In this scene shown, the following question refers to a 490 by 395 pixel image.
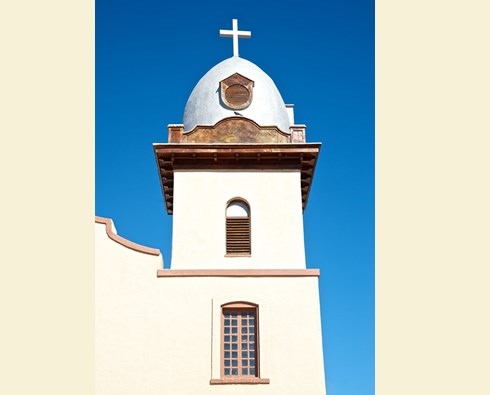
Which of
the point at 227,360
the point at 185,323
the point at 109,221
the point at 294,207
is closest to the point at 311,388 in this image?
the point at 227,360

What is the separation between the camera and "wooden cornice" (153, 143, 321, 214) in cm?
2197

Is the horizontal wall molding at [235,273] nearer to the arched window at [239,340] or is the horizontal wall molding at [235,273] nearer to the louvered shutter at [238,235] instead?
the arched window at [239,340]

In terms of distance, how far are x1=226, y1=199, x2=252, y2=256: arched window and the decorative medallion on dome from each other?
3289 mm

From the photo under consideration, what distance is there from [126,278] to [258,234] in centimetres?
384

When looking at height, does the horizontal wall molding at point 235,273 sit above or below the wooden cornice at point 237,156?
below

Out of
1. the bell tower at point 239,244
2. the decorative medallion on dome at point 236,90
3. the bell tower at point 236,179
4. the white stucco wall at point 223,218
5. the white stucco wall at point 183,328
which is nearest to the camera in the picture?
the white stucco wall at point 183,328

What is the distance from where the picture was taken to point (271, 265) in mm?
20922

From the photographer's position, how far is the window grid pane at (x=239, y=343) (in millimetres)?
19656

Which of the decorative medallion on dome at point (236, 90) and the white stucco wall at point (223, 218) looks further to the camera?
the decorative medallion on dome at point (236, 90)

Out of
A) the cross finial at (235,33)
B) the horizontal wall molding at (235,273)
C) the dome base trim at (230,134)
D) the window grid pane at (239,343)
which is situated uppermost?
the cross finial at (235,33)

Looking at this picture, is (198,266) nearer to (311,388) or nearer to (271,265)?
(271,265)

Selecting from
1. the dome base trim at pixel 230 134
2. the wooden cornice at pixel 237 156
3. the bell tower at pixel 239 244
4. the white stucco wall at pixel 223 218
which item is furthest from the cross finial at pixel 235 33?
the white stucco wall at pixel 223 218

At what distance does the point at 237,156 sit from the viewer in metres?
22.1

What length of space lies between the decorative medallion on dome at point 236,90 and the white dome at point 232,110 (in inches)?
6.9
